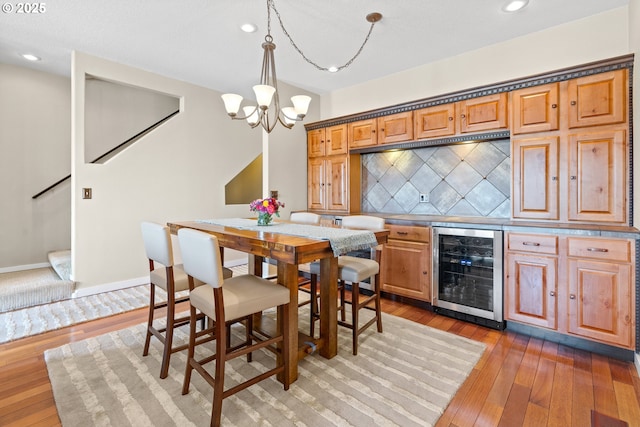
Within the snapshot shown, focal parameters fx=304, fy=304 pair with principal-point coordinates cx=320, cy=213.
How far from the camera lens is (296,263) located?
5.59 ft

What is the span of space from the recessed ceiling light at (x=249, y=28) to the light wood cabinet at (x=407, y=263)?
243 cm

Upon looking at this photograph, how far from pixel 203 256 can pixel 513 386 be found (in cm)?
207

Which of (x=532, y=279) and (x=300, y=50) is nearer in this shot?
(x=532, y=279)

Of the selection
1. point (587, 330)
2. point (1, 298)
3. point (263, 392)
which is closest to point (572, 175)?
point (587, 330)

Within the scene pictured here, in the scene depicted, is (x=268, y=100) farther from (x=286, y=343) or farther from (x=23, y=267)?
(x=23, y=267)

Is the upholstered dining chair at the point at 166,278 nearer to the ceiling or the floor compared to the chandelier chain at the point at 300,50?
nearer to the floor

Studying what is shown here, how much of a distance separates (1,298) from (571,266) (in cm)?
526

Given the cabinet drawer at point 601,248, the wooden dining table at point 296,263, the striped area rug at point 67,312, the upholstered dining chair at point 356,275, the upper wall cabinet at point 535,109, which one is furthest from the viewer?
the striped area rug at point 67,312

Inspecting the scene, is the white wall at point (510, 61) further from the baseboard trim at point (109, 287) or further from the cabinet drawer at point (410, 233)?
the baseboard trim at point (109, 287)

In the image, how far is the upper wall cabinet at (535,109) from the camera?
8.57 feet

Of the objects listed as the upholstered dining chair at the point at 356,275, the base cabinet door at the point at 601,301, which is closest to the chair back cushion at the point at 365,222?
the upholstered dining chair at the point at 356,275

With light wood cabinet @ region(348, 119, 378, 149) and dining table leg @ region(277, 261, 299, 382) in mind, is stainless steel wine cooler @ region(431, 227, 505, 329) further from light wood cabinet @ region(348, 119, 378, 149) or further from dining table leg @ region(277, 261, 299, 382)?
dining table leg @ region(277, 261, 299, 382)

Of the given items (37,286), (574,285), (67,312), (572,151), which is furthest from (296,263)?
(37,286)

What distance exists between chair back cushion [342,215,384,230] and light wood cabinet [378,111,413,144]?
1.32m
